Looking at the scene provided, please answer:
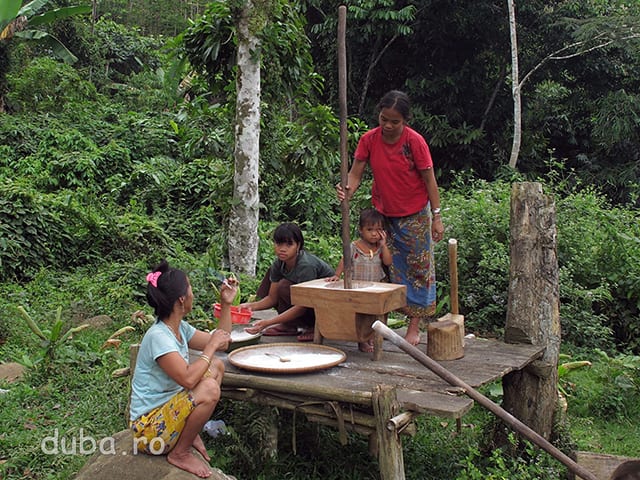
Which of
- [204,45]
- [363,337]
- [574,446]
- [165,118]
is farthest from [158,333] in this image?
[165,118]

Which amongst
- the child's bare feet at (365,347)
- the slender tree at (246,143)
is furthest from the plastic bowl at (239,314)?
the slender tree at (246,143)

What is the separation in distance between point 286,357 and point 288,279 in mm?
707

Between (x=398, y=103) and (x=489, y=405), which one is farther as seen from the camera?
(x=398, y=103)

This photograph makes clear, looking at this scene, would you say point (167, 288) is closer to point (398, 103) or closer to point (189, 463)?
point (189, 463)

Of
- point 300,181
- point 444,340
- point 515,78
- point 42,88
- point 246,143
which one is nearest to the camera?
point 444,340

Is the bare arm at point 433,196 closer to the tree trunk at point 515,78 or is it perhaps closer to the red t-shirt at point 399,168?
the red t-shirt at point 399,168

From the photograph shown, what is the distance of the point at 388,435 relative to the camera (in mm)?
2979

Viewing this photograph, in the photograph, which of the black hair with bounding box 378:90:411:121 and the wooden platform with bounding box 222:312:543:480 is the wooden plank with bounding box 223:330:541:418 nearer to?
the wooden platform with bounding box 222:312:543:480

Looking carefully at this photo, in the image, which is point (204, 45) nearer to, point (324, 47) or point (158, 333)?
point (158, 333)

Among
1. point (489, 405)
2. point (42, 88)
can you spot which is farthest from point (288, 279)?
point (42, 88)

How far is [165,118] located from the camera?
42.8 feet

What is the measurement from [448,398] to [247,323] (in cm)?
183

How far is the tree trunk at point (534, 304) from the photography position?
3.91 m

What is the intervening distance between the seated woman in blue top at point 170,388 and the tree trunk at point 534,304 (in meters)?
2.02
